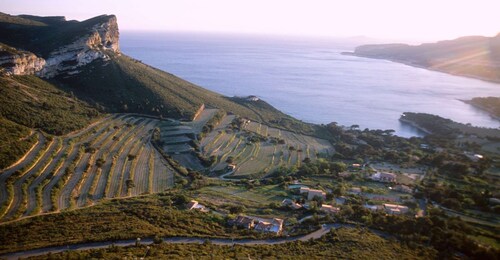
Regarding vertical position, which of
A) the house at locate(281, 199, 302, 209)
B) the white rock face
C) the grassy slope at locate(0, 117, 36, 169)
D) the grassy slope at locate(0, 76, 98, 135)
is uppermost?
the white rock face

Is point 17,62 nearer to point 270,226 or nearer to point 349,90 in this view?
point 270,226

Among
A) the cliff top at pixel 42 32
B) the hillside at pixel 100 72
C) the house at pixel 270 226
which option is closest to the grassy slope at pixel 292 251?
the house at pixel 270 226

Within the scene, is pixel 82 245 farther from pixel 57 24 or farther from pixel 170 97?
pixel 57 24

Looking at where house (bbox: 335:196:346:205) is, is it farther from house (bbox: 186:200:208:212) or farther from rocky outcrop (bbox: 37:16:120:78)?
rocky outcrop (bbox: 37:16:120:78)

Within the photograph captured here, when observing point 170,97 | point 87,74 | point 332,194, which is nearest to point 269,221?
point 332,194

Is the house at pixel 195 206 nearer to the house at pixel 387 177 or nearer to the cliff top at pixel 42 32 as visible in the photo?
the house at pixel 387 177

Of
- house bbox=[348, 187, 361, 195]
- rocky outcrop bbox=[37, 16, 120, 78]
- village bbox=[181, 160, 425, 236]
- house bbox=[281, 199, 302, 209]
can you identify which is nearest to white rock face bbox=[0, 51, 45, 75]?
rocky outcrop bbox=[37, 16, 120, 78]
